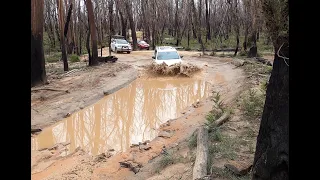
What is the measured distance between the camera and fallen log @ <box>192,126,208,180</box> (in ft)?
16.4

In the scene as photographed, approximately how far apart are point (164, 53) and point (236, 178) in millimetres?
15791

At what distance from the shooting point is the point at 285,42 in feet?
10.7

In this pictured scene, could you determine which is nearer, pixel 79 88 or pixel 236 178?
pixel 236 178

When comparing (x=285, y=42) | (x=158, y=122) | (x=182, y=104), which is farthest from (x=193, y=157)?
(x=182, y=104)

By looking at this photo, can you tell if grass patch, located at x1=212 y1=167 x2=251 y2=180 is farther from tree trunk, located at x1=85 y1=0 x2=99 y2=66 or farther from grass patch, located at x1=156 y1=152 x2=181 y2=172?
tree trunk, located at x1=85 y1=0 x2=99 y2=66

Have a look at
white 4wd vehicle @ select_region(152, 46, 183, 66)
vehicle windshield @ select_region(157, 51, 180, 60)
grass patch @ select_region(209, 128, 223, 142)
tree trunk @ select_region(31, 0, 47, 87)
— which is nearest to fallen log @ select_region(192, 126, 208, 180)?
grass patch @ select_region(209, 128, 223, 142)

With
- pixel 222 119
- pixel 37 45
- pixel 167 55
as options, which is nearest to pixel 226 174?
pixel 222 119

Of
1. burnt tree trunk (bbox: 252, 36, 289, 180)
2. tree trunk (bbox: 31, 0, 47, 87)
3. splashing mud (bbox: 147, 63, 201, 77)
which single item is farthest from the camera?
splashing mud (bbox: 147, 63, 201, 77)

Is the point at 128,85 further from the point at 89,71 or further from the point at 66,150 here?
the point at 66,150

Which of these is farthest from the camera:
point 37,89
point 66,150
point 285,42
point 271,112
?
point 37,89

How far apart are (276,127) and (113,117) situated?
28.1ft

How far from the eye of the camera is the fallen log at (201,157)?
16.4 ft

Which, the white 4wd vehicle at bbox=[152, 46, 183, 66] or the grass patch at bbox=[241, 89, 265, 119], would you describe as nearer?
the grass patch at bbox=[241, 89, 265, 119]

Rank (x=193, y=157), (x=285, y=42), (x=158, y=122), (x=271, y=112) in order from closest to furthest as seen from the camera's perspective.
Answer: (x=285, y=42) < (x=271, y=112) < (x=193, y=157) < (x=158, y=122)
